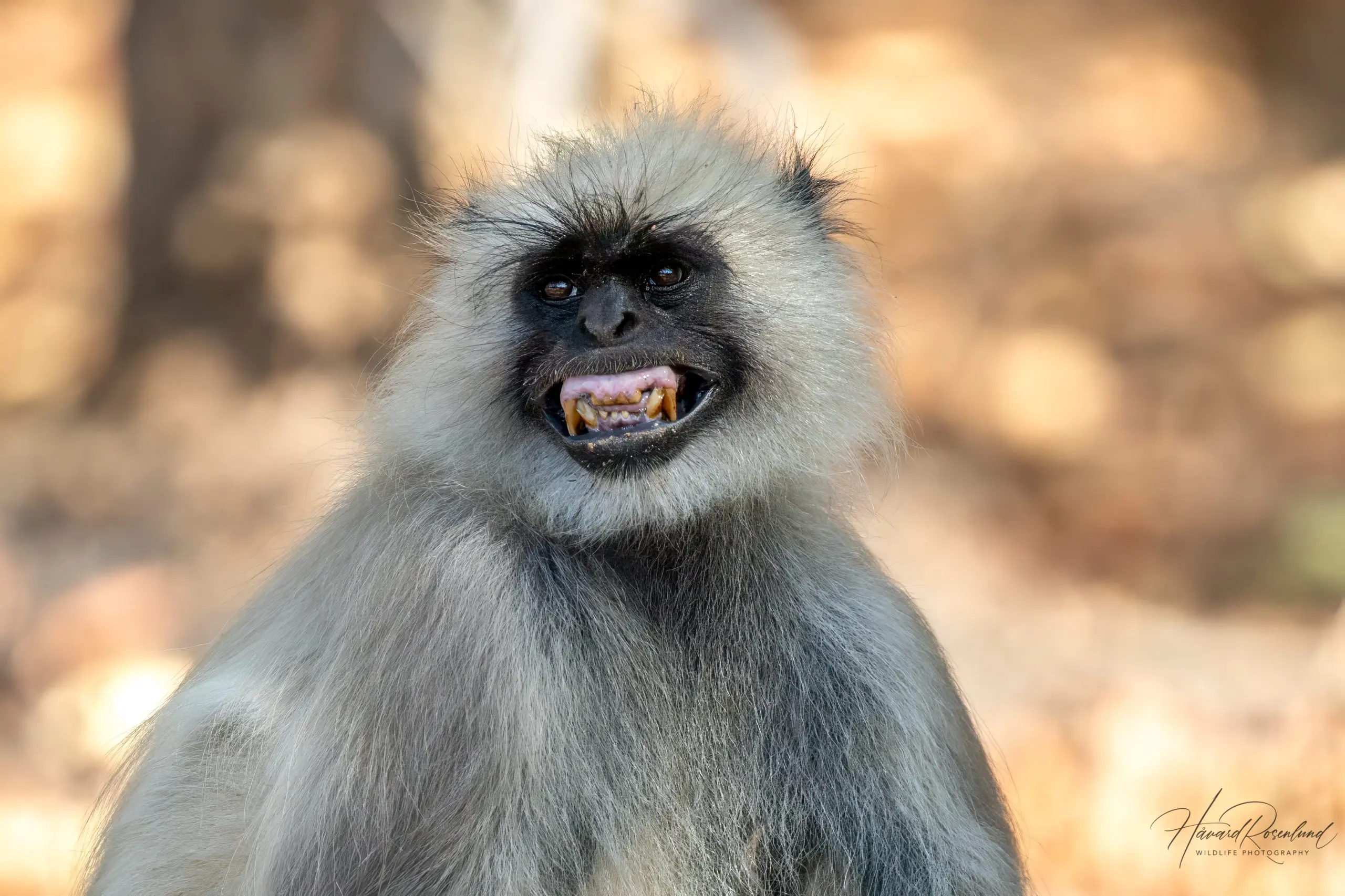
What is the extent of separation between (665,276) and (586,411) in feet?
1.36

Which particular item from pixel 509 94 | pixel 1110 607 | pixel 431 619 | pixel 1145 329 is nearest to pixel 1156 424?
pixel 1145 329

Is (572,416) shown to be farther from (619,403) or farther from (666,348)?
(666,348)

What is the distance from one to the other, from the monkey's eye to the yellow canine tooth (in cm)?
38

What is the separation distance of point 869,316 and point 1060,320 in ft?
18.9

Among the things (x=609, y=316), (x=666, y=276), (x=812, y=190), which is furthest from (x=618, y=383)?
(x=812, y=190)

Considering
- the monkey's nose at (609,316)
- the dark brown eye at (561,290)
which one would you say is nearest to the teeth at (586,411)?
the monkey's nose at (609,316)

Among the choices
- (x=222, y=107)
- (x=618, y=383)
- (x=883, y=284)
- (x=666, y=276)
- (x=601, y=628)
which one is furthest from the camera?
(x=222, y=107)

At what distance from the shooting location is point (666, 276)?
3.37 meters

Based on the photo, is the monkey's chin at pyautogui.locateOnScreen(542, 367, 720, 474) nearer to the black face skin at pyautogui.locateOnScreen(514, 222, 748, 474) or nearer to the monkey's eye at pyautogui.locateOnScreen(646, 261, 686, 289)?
the black face skin at pyautogui.locateOnScreen(514, 222, 748, 474)

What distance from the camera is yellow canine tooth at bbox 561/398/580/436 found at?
3166mm

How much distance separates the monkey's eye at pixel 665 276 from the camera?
3363 mm

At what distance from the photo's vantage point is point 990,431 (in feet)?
30.2

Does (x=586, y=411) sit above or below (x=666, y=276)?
below

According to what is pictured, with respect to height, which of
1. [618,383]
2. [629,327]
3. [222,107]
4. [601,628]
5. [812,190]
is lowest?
[601,628]
